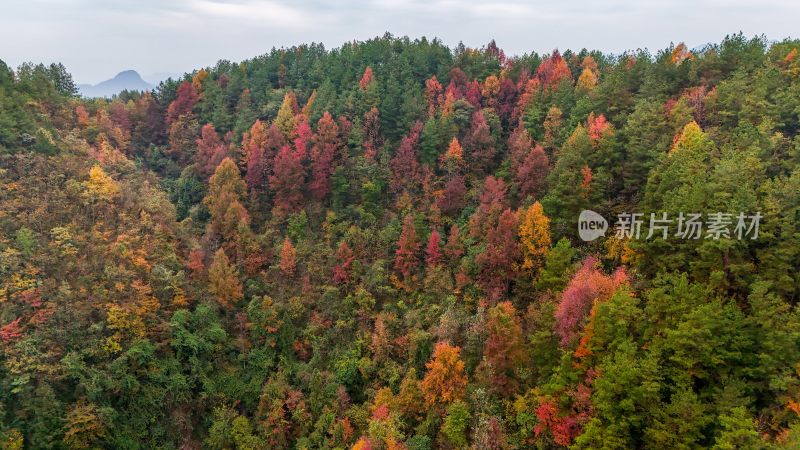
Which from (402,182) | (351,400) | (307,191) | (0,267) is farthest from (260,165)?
(351,400)

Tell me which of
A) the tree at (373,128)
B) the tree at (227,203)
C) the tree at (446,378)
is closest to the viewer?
the tree at (446,378)

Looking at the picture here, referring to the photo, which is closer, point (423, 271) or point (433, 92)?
point (423, 271)

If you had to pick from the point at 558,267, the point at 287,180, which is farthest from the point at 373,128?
the point at 558,267

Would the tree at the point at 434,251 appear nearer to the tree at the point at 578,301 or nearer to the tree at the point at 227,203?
the tree at the point at 578,301

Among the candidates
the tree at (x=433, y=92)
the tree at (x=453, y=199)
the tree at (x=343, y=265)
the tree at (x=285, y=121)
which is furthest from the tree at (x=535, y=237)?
the tree at (x=285, y=121)

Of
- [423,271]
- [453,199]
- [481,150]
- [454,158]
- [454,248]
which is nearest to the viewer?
[454,248]

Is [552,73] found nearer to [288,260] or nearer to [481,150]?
[481,150]

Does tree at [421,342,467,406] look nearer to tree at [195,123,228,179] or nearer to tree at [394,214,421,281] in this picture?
tree at [394,214,421,281]
